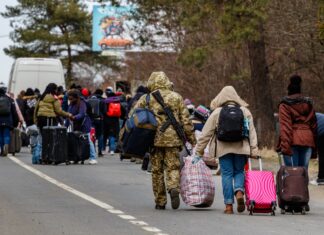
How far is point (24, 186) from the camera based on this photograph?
20.0 m

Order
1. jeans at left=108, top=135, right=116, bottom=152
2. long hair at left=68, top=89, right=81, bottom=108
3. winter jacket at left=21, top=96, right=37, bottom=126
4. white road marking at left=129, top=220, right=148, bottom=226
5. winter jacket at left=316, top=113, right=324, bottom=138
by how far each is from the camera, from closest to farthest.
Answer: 1. white road marking at left=129, top=220, right=148, bottom=226
2. winter jacket at left=316, top=113, right=324, bottom=138
3. long hair at left=68, top=89, right=81, bottom=108
4. jeans at left=108, top=135, right=116, bottom=152
5. winter jacket at left=21, top=96, right=37, bottom=126

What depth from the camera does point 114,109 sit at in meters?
32.3

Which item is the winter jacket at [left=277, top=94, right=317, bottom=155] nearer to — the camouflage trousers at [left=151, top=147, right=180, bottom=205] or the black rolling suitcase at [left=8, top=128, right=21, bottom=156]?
the camouflage trousers at [left=151, top=147, right=180, bottom=205]

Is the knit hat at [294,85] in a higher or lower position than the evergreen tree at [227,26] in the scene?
lower

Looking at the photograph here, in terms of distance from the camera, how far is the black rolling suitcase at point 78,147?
26.7 metres

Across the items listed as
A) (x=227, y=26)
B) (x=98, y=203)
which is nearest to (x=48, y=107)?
(x=227, y=26)

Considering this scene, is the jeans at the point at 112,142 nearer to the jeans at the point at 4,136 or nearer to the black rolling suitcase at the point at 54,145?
the jeans at the point at 4,136

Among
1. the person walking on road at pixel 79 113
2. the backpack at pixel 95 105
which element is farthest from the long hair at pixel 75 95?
the backpack at pixel 95 105

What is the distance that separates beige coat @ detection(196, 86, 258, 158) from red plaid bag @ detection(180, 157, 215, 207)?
46 centimetres

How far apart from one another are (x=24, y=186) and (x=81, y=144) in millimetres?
6806

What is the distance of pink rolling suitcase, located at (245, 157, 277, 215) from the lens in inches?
611

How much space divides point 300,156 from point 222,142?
168cm

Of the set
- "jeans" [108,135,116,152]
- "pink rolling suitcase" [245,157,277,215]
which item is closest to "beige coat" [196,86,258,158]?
"pink rolling suitcase" [245,157,277,215]

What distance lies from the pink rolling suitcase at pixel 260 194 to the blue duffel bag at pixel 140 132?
137 centimetres
